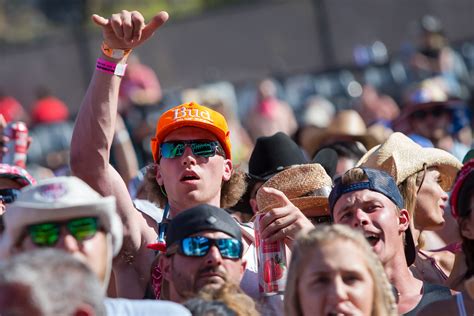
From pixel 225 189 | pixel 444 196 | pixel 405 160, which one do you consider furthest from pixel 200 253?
pixel 444 196

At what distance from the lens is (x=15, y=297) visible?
4.28 metres

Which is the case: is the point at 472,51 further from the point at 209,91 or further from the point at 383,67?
the point at 209,91

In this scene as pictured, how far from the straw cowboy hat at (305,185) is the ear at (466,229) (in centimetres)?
A: 92

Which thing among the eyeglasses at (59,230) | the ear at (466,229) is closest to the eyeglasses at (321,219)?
the ear at (466,229)

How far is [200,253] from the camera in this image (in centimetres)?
555

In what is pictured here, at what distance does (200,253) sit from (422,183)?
207 centimetres

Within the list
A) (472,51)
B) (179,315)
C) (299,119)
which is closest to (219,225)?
(179,315)

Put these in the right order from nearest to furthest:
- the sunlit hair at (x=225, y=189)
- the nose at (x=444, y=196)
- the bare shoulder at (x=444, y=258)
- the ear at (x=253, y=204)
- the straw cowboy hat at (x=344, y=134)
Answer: the sunlit hair at (x=225, y=189) → the bare shoulder at (x=444, y=258) → the nose at (x=444, y=196) → the ear at (x=253, y=204) → the straw cowboy hat at (x=344, y=134)

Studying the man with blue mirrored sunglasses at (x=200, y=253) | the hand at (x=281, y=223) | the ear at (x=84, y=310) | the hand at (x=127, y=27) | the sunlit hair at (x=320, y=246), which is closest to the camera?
the ear at (x=84, y=310)

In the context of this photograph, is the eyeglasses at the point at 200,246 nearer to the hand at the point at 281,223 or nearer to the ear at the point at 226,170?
the hand at the point at 281,223

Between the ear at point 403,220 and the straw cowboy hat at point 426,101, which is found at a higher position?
the straw cowboy hat at point 426,101

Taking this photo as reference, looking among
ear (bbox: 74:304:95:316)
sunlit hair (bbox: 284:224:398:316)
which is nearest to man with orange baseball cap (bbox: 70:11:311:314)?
sunlit hair (bbox: 284:224:398:316)

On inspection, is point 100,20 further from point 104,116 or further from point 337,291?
point 337,291

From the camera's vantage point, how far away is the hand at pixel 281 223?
5.92 metres
